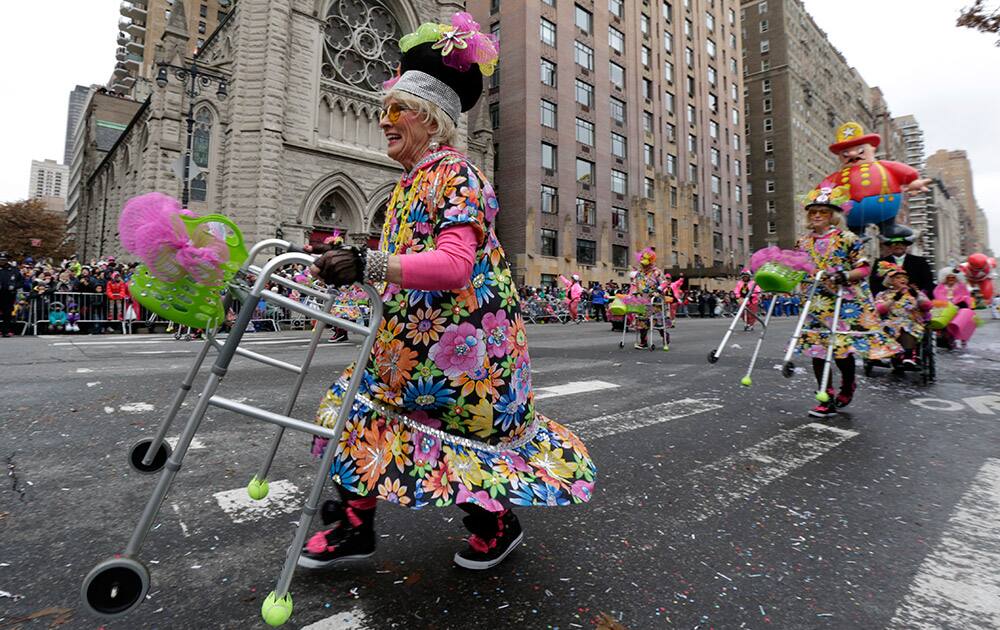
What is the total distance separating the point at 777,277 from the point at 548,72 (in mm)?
37038

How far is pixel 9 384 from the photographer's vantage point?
5.71m

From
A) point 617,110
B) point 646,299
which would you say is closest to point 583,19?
point 617,110

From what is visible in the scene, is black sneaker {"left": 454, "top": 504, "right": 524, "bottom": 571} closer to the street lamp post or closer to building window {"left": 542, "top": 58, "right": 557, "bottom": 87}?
the street lamp post

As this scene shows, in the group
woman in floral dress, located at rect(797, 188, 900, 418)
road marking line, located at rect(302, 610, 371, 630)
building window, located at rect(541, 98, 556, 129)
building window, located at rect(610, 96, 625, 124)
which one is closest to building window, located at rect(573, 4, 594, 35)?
building window, located at rect(610, 96, 625, 124)

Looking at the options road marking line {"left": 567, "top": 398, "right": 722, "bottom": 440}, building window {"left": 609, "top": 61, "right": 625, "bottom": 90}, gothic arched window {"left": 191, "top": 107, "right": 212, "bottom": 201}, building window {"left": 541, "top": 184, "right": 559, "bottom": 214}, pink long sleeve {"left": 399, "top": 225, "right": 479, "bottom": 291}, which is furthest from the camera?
building window {"left": 609, "top": 61, "right": 625, "bottom": 90}

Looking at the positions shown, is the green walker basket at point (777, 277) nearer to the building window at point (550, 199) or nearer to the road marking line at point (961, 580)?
the road marking line at point (961, 580)

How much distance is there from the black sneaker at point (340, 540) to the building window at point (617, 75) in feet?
151

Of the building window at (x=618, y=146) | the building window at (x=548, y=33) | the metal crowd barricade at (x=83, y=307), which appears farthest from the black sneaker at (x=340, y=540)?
the building window at (x=618, y=146)

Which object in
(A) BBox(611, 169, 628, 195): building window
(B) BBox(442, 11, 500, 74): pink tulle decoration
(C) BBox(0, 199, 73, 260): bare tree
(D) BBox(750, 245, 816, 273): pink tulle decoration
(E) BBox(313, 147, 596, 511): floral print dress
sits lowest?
(E) BBox(313, 147, 596, 511): floral print dress

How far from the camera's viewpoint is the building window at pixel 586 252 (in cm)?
3791

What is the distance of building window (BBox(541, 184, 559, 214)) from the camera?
3609cm

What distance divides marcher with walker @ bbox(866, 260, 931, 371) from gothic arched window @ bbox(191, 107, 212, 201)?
27799mm

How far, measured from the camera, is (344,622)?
1.61 m

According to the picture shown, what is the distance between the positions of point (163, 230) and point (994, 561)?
3424 mm
